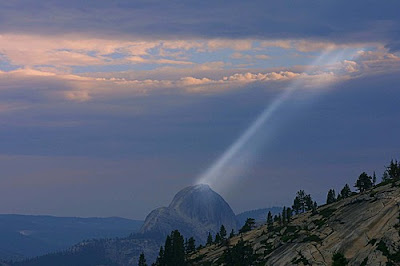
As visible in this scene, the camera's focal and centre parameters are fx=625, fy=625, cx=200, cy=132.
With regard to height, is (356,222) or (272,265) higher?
(356,222)

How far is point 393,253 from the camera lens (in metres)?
156

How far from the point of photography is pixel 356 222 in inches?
7407

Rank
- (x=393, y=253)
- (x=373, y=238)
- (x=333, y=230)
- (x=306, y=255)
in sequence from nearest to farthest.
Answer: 1. (x=393, y=253)
2. (x=373, y=238)
3. (x=306, y=255)
4. (x=333, y=230)

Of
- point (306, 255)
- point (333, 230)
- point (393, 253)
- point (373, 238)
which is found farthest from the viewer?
point (333, 230)

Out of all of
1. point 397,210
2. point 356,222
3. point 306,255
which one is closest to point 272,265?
point 306,255

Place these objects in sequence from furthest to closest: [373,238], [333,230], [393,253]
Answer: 1. [333,230]
2. [373,238]
3. [393,253]

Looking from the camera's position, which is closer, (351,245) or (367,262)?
(367,262)

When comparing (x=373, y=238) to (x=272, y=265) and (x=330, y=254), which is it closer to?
(x=330, y=254)

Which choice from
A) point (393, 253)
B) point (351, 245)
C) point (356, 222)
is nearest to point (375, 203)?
point (356, 222)

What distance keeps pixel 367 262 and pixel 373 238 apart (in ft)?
47.9

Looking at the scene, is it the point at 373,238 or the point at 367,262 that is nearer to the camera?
the point at 367,262

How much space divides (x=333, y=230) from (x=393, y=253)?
136 feet

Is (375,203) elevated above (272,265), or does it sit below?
above

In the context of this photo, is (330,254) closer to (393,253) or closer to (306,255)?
(306,255)
